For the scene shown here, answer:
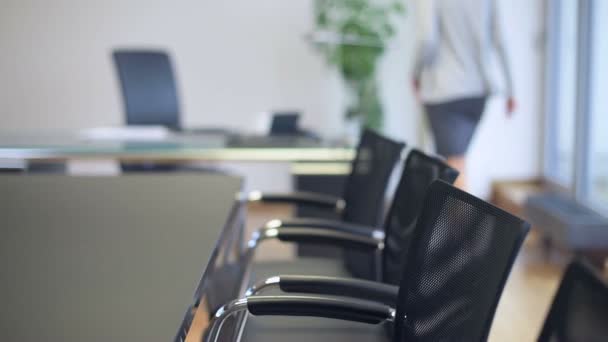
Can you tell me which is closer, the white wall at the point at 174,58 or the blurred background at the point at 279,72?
the blurred background at the point at 279,72

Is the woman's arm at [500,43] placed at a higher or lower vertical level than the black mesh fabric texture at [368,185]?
higher

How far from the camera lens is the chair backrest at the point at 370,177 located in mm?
2080

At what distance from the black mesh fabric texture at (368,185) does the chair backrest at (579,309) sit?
1.19m

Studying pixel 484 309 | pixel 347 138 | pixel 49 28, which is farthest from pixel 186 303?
pixel 49 28

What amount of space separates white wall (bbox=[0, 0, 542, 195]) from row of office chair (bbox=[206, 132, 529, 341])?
10.3 feet

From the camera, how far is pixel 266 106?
17.6 ft

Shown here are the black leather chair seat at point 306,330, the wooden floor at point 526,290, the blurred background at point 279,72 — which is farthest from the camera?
the blurred background at point 279,72

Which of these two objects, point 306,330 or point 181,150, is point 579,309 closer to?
point 306,330

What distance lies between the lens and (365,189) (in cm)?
223

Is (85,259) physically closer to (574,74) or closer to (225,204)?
(225,204)

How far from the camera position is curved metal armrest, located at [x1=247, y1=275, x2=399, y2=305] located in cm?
153

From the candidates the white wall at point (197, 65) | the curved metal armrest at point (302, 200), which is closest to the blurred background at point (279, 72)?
the white wall at point (197, 65)

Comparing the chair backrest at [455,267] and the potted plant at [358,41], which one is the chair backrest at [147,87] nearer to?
the potted plant at [358,41]

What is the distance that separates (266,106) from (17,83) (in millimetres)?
1839
